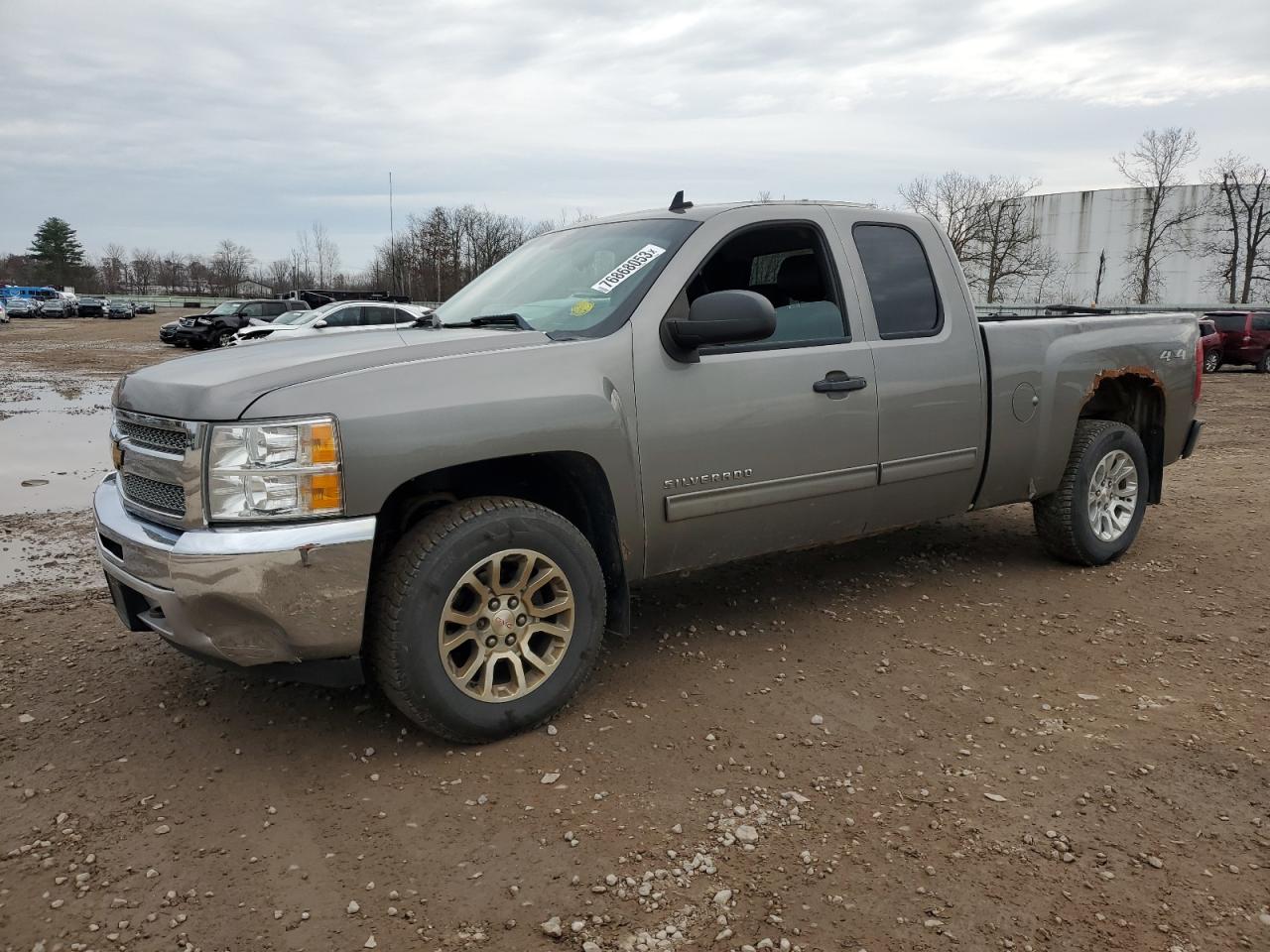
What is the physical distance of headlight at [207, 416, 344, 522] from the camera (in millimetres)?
2875

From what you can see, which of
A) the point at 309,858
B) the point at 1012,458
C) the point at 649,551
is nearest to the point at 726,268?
the point at 649,551

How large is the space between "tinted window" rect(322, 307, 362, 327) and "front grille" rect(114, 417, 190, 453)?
19.5 metres

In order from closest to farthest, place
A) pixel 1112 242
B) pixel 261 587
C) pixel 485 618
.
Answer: pixel 261 587, pixel 485 618, pixel 1112 242

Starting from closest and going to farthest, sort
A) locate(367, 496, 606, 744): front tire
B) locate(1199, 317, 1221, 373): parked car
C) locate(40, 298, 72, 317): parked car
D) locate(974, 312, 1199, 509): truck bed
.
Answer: locate(367, 496, 606, 744): front tire → locate(974, 312, 1199, 509): truck bed → locate(1199, 317, 1221, 373): parked car → locate(40, 298, 72, 317): parked car

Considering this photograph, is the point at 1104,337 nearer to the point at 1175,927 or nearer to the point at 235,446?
the point at 1175,927

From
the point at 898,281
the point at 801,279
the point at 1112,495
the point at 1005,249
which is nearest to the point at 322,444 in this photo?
the point at 801,279

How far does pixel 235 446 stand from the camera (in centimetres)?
288

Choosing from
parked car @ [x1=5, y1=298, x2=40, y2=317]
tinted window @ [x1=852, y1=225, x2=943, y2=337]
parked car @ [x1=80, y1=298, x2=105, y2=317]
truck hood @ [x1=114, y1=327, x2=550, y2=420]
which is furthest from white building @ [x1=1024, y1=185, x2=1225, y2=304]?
parked car @ [x1=5, y1=298, x2=40, y2=317]

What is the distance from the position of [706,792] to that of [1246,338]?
26.1 metres

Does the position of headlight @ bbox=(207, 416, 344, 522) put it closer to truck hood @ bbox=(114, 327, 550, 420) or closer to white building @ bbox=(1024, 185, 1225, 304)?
truck hood @ bbox=(114, 327, 550, 420)

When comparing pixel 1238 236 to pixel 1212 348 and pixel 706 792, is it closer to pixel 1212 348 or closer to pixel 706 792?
pixel 1212 348

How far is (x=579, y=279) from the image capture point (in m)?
4.03

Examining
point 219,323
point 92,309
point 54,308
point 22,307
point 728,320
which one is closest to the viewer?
point 728,320

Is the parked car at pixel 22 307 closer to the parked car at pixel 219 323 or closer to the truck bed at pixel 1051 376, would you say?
the parked car at pixel 219 323
